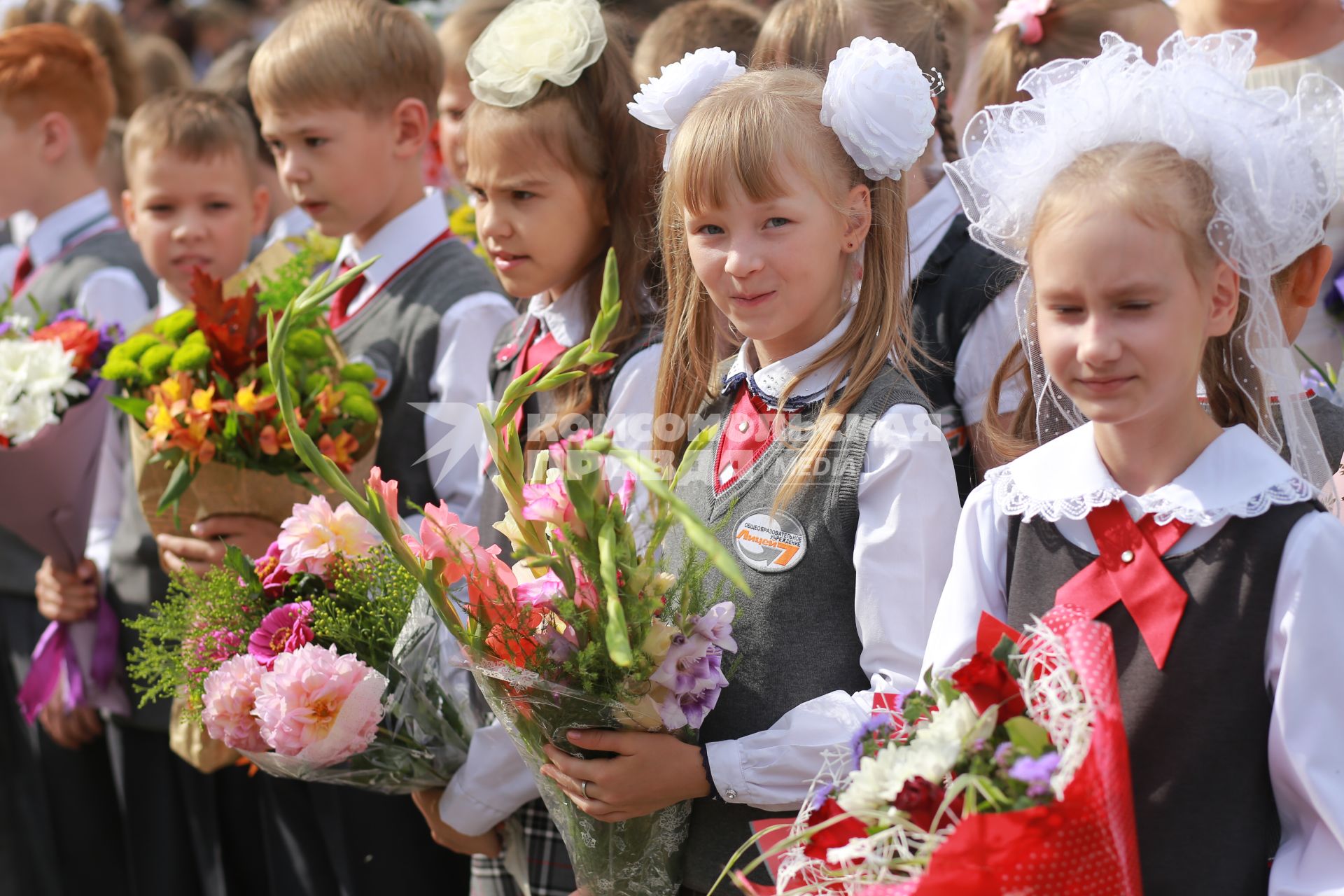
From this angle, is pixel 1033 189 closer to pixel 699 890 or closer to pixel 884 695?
pixel 884 695

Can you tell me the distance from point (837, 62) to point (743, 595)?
2.92 ft

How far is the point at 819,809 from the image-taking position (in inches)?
65.1

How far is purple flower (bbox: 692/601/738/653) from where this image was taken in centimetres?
194

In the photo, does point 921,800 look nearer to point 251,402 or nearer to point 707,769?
point 707,769

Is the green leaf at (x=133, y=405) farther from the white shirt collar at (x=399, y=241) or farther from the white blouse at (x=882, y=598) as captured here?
the white blouse at (x=882, y=598)

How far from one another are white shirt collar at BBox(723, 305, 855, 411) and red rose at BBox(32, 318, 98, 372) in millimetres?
2011

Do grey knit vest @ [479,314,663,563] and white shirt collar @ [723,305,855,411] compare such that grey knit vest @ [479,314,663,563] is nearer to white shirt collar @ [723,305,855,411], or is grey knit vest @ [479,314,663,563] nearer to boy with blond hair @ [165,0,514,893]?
boy with blond hair @ [165,0,514,893]

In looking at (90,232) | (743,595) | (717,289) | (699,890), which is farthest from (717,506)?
(90,232)

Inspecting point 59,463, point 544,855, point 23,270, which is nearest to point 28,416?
point 59,463

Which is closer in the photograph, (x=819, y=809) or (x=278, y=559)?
(x=819, y=809)

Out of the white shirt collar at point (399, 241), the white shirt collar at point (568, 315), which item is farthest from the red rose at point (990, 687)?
the white shirt collar at point (399, 241)

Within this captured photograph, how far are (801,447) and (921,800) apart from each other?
0.80 meters

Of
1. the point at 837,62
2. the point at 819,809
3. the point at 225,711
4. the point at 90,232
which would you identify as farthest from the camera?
the point at 90,232

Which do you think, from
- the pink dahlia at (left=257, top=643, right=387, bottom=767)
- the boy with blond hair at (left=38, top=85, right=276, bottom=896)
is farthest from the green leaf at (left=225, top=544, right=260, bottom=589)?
the boy with blond hair at (left=38, top=85, right=276, bottom=896)
